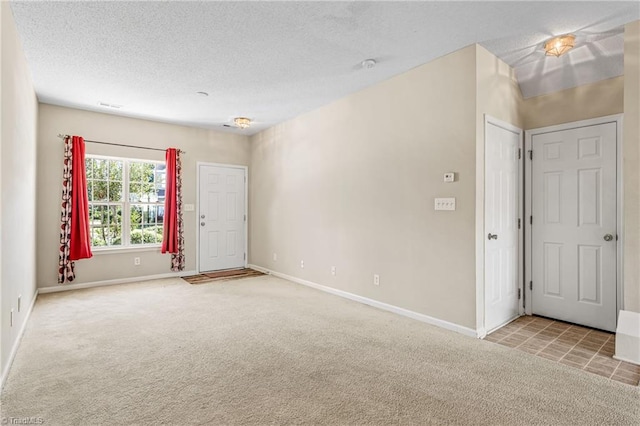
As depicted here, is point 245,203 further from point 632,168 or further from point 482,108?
point 632,168

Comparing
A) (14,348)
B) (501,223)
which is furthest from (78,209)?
(501,223)

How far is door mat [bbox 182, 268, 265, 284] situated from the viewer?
18.1 ft

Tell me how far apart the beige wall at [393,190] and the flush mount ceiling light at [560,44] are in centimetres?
62

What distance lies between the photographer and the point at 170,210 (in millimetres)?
5672

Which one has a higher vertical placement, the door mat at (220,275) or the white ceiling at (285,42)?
the white ceiling at (285,42)

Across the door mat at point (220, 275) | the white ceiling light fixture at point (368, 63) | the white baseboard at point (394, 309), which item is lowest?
the door mat at point (220, 275)

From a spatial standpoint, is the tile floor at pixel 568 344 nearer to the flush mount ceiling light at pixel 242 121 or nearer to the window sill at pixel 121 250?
the flush mount ceiling light at pixel 242 121

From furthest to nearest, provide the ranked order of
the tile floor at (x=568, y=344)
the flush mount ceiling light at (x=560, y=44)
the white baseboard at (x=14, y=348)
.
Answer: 1. the flush mount ceiling light at (x=560, y=44)
2. the tile floor at (x=568, y=344)
3. the white baseboard at (x=14, y=348)

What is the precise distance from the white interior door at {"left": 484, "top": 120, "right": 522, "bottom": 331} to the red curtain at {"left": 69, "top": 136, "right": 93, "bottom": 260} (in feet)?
17.3

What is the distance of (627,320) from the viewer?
2.61m

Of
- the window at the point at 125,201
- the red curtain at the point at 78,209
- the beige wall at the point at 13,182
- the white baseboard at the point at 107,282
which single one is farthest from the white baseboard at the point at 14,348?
the window at the point at 125,201

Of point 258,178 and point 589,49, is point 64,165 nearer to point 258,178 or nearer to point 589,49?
point 258,178

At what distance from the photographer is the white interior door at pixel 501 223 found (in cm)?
321

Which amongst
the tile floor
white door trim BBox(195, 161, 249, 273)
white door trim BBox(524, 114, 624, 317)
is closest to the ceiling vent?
white door trim BBox(195, 161, 249, 273)
